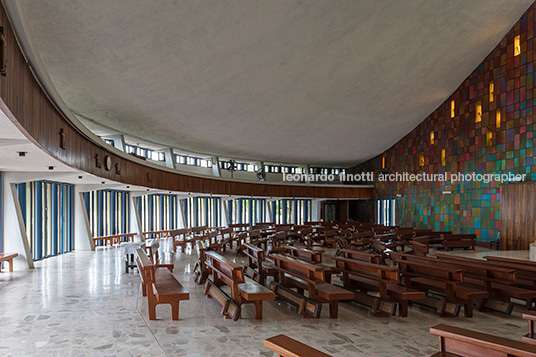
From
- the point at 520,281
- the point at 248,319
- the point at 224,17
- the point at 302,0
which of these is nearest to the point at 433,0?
the point at 302,0

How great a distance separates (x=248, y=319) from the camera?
4613 mm

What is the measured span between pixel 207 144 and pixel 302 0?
9.63 m

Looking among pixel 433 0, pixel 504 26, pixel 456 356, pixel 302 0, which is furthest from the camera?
pixel 504 26

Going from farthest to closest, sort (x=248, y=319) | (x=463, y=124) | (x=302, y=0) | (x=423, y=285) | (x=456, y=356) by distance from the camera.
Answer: (x=463, y=124) < (x=302, y=0) < (x=423, y=285) < (x=248, y=319) < (x=456, y=356)

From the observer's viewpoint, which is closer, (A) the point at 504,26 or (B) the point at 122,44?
(B) the point at 122,44

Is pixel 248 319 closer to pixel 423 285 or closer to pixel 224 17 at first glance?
pixel 423 285

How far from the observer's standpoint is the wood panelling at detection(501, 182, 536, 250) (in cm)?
1183

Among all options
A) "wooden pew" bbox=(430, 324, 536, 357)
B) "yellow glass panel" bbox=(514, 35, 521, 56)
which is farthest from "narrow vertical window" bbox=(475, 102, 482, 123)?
"wooden pew" bbox=(430, 324, 536, 357)

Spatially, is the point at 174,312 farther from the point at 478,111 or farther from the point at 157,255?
the point at 478,111

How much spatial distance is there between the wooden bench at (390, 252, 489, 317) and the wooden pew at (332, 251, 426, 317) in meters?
0.48

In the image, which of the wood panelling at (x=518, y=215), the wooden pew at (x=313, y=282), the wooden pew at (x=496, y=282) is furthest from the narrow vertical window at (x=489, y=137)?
the wooden pew at (x=313, y=282)

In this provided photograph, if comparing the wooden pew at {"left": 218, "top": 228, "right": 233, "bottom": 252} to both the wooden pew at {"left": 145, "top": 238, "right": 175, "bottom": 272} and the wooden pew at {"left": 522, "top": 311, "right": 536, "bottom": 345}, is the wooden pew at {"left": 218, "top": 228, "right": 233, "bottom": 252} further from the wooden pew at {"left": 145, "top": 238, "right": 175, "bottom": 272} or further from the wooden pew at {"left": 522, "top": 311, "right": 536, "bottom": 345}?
the wooden pew at {"left": 522, "top": 311, "right": 536, "bottom": 345}

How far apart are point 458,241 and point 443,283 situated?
8.12 metres

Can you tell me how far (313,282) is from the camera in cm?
480
